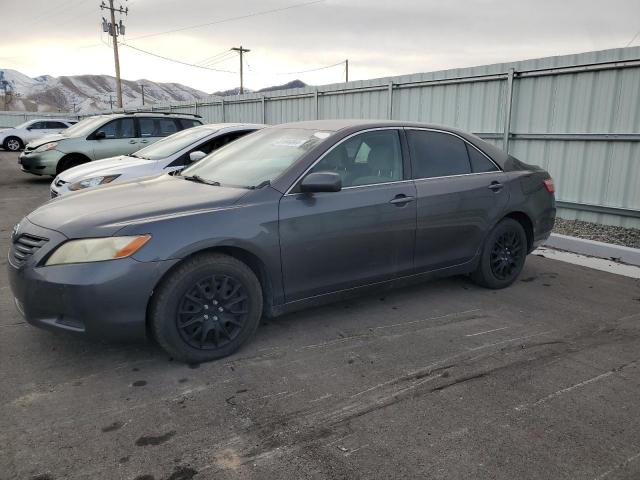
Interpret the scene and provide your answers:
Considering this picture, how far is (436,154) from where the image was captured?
4.57 meters

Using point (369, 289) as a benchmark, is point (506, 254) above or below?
above

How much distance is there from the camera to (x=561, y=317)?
4.42 meters

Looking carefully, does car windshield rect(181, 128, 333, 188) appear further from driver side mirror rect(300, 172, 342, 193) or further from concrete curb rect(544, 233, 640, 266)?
concrete curb rect(544, 233, 640, 266)

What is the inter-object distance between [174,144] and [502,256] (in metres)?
5.19

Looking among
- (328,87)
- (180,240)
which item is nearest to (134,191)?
(180,240)

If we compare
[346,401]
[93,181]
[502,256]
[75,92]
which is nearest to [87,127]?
[93,181]

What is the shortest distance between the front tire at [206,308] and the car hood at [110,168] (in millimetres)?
4355

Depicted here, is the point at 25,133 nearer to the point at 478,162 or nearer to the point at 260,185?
the point at 260,185

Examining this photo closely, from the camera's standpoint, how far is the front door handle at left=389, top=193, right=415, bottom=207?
416 centimetres

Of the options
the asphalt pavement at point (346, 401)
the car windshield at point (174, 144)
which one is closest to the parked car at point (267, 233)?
the asphalt pavement at point (346, 401)

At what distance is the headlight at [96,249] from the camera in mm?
3092

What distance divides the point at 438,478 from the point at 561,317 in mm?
2592

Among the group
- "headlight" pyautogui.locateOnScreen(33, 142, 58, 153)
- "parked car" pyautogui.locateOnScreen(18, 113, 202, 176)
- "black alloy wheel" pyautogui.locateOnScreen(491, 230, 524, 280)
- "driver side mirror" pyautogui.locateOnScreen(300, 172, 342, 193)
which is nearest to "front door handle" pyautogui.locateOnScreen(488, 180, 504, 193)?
"black alloy wheel" pyautogui.locateOnScreen(491, 230, 524, 280)

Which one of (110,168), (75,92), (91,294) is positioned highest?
(75,92)
